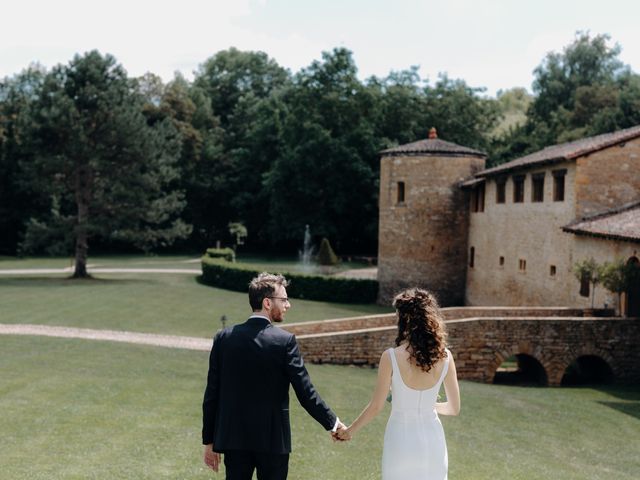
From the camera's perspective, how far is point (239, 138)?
66.5m

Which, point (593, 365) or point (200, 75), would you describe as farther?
point (200, 75)

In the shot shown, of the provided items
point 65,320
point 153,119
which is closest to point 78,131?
point 65,320

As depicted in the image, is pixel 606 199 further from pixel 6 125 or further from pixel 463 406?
pixel 6 125

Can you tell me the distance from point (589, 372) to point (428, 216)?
1415 cm

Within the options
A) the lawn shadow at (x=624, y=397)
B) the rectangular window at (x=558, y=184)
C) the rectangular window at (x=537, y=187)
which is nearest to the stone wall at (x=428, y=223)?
the rectangular window at (x=537, y=187)

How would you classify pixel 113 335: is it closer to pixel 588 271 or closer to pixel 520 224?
pixel 588 271

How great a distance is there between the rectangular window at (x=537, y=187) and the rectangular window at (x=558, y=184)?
112 centimetres

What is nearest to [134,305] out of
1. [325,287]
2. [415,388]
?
[325,287]

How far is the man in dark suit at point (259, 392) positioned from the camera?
18.3 feet

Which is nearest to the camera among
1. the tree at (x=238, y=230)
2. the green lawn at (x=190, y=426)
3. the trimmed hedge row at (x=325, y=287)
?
the green lawn at (x=190, y=426)

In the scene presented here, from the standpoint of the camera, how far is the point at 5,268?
4900 cm

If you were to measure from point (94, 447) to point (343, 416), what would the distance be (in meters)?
4.62

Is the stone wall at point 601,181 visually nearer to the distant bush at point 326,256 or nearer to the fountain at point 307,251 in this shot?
the distant bush at point 326,256

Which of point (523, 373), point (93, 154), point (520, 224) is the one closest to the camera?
point (523, 373)
